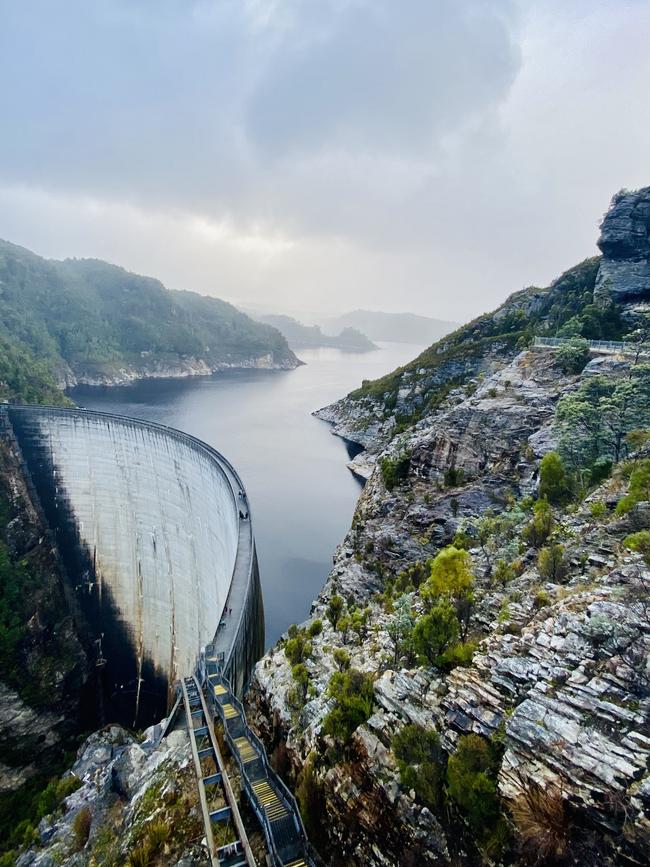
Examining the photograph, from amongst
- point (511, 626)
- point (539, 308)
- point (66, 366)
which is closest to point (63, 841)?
point (511, 626)

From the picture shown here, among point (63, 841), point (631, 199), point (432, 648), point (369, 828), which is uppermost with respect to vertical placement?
point (631, 199)

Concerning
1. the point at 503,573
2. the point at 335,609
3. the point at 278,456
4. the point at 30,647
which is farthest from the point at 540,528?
the point at 278,456

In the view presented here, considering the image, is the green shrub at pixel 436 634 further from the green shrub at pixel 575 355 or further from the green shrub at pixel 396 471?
the green shrub at pixel 575 355

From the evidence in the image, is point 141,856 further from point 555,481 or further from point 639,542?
point 555,481

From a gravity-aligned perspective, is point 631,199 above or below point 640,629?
above

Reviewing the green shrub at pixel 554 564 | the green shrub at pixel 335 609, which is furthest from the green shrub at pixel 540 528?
the green shrub at pixel 335 609

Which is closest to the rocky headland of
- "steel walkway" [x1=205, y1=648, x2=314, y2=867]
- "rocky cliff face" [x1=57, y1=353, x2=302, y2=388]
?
"steel walkway" [x1=205, y1=648, x2=314, y2=867]

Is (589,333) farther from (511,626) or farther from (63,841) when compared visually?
(63,841)

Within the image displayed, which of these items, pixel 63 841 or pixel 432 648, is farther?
pixel 63 841
